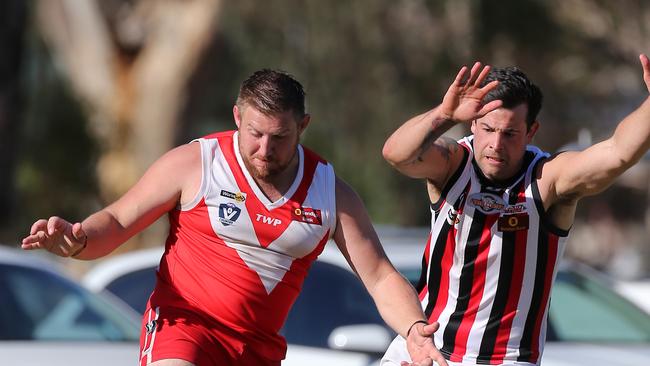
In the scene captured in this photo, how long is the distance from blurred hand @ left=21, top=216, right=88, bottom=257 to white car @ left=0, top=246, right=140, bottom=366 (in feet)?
6.34

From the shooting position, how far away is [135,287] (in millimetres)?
9352

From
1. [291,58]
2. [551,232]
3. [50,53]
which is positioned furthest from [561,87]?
[551,232]

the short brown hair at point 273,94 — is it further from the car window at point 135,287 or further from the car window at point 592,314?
the car window at point 135,287

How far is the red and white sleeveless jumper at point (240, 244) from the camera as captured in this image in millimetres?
5488

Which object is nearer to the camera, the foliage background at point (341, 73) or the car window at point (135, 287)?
the car window at point (135, 287)

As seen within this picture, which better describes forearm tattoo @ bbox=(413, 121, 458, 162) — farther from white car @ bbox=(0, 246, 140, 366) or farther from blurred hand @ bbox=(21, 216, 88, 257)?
white car @ bbox=(0, 246, 140, 366)

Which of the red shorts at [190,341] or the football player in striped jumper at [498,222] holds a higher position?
the football player in striped jumper at [498,222]

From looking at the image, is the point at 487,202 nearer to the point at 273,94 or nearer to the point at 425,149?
the point at 425,149

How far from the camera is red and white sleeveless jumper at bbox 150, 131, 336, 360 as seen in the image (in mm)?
5488

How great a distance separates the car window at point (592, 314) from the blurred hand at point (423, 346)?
120 inches

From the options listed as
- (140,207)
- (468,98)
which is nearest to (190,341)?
(140,207)

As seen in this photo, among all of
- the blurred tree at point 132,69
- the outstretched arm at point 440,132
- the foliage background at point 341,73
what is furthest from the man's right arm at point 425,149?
the blurred tree at point 132,69

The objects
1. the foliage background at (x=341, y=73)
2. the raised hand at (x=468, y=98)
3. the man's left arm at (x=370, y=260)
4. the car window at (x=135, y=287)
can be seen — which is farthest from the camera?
the foliage background at (x=341, y=73)

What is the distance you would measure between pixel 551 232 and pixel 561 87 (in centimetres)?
1695
